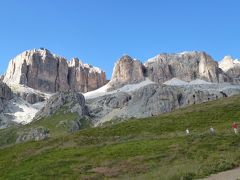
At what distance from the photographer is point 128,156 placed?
5528 centimetres

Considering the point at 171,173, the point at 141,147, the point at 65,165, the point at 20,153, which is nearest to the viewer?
the point at 171,173

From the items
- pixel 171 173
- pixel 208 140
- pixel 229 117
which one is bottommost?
pixel 171 173

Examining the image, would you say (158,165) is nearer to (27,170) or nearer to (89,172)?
(89,172)

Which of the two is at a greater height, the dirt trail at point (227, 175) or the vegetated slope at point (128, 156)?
the vegetated slope at point (128, 156)

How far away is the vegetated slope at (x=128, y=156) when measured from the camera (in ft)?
134

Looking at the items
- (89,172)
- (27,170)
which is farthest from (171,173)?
(27,170)

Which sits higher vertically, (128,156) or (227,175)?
(128,156)

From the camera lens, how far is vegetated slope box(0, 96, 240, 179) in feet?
134

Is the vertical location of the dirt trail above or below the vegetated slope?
below

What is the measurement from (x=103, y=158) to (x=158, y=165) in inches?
433

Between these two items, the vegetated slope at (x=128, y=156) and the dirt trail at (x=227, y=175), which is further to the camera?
the vegetated slope at (x=128, y=156)

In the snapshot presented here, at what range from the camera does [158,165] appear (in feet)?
157

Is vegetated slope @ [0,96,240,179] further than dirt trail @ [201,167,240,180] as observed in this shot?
Yes

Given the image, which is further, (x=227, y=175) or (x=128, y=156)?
(x=128, y=156)
